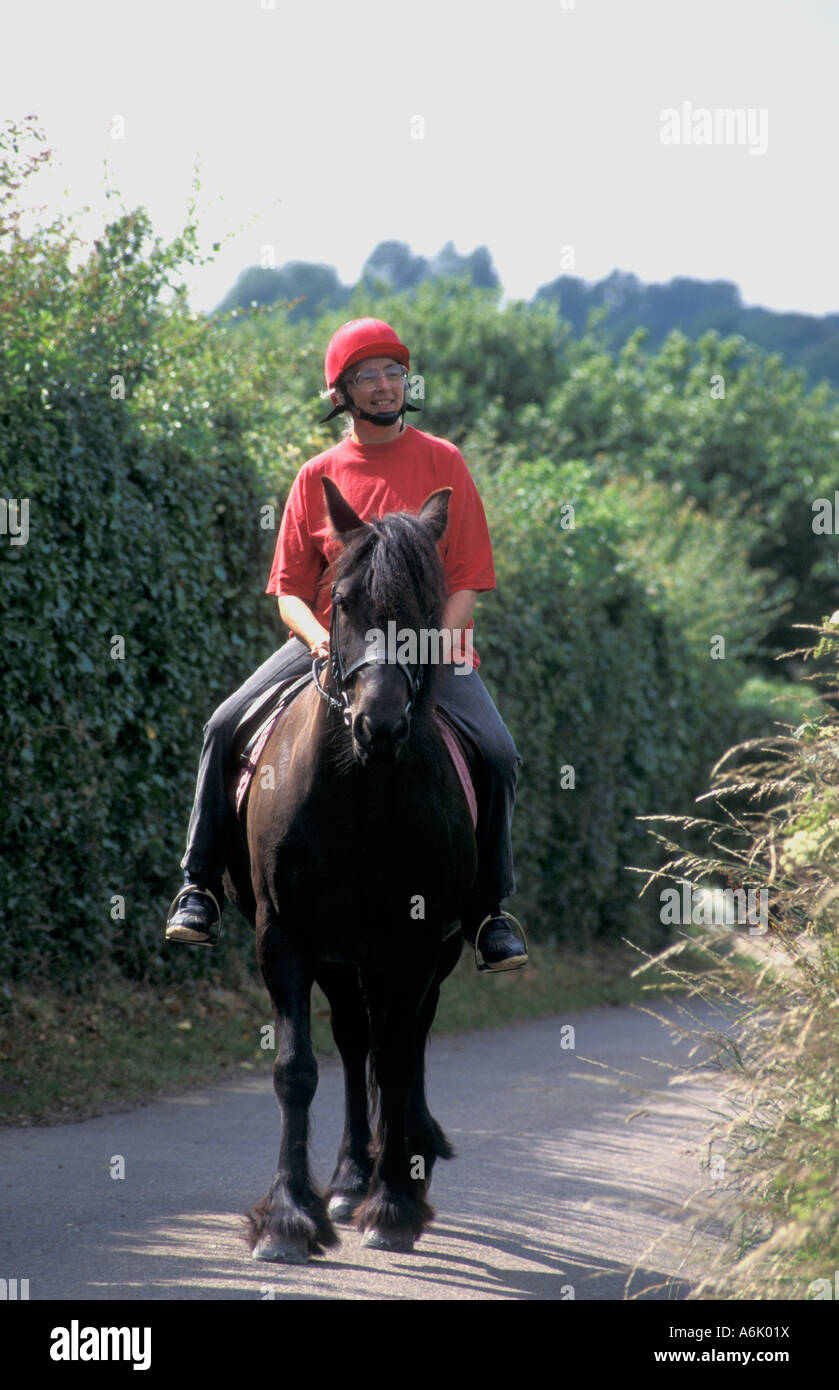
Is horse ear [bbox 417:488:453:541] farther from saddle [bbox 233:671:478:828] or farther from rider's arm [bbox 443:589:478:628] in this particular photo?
saddle [bbox 233:671:478:828]

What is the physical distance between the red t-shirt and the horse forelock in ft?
2.80

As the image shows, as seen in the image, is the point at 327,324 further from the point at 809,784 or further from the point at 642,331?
the point at 809,784

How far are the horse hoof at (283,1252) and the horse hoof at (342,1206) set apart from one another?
34.7 inches

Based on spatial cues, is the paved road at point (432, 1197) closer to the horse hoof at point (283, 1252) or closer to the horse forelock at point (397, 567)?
the horse hoof at point (283, 1252)

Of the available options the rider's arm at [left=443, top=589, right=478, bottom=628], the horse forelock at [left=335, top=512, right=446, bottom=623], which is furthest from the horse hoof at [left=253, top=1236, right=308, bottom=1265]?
the rider's arm at [left=443, top=589, right=478, bottom=628]

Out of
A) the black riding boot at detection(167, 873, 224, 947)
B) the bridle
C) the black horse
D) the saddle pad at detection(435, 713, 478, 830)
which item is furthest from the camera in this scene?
the black riding boot at detection(167, 873, 224, 947)

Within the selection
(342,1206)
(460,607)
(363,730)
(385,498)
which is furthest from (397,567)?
(342,1206)

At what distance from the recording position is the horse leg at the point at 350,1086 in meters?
6.03

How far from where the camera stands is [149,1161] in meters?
6.65

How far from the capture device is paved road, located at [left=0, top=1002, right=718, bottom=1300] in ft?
16.0

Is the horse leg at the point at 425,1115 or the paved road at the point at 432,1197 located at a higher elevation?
the horse leg at the point at 425,1115

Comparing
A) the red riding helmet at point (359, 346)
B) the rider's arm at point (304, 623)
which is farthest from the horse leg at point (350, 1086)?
the red riding helmet at point (359, 346)

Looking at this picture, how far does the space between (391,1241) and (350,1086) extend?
38.4 inches

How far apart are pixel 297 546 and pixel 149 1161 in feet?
9.63
